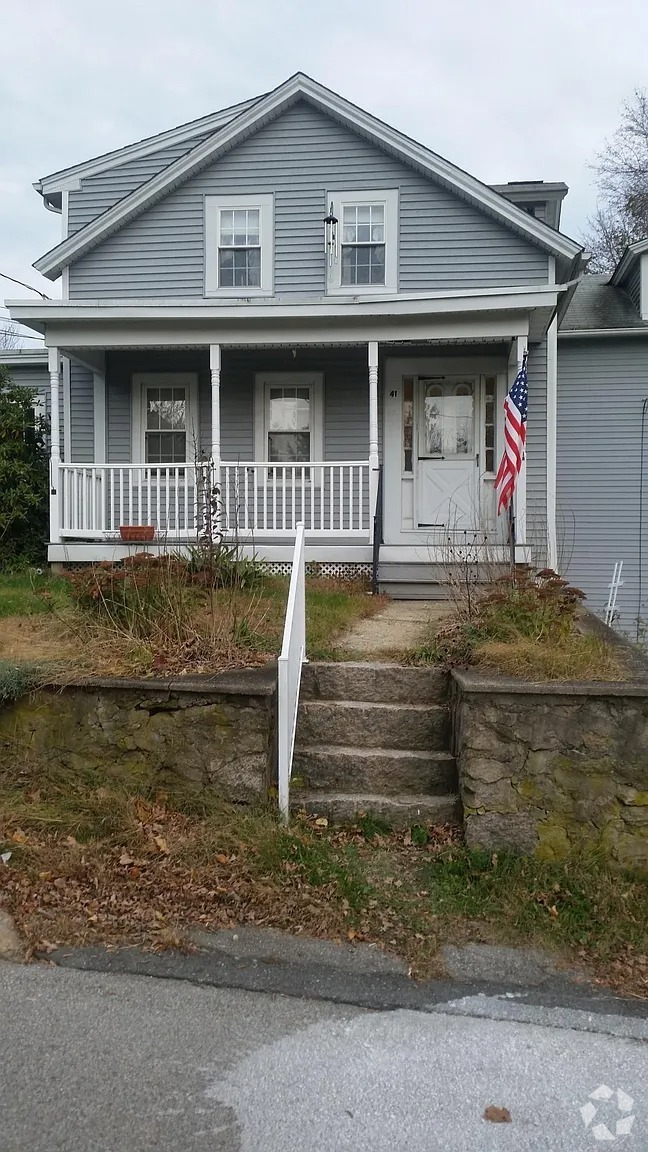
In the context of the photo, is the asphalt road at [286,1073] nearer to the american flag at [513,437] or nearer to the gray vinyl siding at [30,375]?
the american flag at [513,437]

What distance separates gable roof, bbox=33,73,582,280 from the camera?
431 inches

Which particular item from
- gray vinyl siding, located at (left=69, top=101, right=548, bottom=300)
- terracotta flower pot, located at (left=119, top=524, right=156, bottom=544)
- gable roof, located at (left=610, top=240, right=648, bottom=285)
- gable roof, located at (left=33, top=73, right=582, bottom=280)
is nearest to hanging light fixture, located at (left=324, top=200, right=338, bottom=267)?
gray vinyl siding, located at (left=69, top=101, right=548, bottom=300)

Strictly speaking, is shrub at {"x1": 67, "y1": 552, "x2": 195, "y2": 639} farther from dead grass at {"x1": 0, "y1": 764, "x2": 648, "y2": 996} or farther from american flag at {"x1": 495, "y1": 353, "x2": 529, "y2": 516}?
american flag at {"x1": 495, "y1": 353, "x2": 529, "y2": 516}

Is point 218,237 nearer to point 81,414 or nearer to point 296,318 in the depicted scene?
point 296,318

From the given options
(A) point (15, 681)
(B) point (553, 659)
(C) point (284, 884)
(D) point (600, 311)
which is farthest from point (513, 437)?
(D) point (600, 311)

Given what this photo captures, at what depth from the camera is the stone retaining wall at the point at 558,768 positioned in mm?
4113

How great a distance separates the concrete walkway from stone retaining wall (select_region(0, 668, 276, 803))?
1279 millimetres

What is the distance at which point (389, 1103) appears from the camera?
2615 mm

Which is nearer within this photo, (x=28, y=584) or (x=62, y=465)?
(x=28, y=584)

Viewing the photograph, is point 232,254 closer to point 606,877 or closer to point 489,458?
point 489,458

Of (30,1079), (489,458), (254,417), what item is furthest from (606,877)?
(254,417)

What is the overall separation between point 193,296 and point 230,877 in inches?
382

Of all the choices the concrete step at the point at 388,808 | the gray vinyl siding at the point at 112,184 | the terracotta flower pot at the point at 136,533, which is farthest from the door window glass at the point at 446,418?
the concrete step at the point at 388,808

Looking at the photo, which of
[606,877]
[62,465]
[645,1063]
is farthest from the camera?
[62,465]
